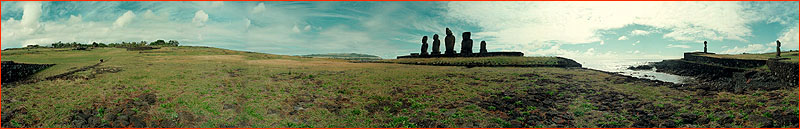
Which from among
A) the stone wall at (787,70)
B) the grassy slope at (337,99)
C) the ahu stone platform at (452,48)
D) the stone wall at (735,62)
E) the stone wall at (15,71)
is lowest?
the grassy slope at (337,99)

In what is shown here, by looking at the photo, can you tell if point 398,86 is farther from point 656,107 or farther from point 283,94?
point 656,107

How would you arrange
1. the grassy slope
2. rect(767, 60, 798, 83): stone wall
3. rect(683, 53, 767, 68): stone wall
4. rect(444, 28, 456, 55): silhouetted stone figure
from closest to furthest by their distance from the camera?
the grassy slope, rect(767, 60, 798, 83): stone wall, rect(683, 53, 767, 68): stone wall, rect(444, 28, 456, 55): silhouetted stone figure

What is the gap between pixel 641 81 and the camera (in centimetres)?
2114

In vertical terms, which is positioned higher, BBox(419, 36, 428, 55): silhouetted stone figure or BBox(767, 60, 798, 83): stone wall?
BBox(419, 36, 428, 55): silhouetted stone figure

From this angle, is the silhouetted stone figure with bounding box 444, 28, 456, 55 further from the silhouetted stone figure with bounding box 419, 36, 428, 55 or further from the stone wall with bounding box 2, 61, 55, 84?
the stone wall with bounding box 2, 61, 55, 84

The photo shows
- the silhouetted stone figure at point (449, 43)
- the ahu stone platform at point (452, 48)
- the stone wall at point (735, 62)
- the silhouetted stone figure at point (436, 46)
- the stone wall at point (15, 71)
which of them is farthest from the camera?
the silhouetted stone figure at point (436, 46)

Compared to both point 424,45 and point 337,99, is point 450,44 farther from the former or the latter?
point 337,99

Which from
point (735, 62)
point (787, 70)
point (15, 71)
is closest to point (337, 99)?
point (15, 71)

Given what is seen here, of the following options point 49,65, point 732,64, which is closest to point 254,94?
point 49,65

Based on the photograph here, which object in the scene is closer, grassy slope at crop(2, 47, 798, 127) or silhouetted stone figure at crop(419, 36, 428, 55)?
grassy slope at crop(2, 47, 798, 127)

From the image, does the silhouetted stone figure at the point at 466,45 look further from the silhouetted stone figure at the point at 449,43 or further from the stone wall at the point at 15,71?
the stone wall at the point at 15,71

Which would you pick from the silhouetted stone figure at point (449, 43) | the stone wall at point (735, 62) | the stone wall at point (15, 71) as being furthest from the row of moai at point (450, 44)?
the stone wall at point (15, 71)

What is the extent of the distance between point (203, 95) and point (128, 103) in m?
2.76

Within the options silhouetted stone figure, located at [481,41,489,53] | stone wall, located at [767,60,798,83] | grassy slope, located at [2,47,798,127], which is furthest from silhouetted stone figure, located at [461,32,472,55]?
stone wall, located at [767,60,798,83]
